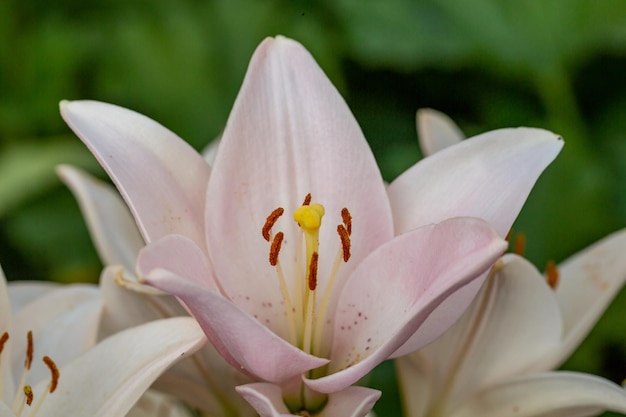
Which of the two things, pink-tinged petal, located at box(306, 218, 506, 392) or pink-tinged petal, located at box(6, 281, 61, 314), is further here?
pink-tinged petal, located at box(6, 281, 61, 314)

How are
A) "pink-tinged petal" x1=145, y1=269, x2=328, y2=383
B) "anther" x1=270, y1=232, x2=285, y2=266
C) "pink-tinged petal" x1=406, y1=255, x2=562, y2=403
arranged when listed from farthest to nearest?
1. "pink-tinged petal" x1=406, y1=255, x2=562, y2=403
2. "anther" x1=270, y1=232, x2=285, y2=266
3. "pink-tinged petal" x1=145, y1=269, x2=328, y2=383

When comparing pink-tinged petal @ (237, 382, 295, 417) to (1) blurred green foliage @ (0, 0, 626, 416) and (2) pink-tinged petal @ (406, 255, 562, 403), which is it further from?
(1) blurred green foliage @ (0, 0, 626, 416)

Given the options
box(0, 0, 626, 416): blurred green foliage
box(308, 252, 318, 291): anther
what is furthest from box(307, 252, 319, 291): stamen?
box(0, 0, 626, 416): blurred green foliage

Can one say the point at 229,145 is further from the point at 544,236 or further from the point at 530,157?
the point at 544,236

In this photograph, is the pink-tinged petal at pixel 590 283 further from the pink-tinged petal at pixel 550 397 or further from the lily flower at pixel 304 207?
the lily flower at pixel 304 207

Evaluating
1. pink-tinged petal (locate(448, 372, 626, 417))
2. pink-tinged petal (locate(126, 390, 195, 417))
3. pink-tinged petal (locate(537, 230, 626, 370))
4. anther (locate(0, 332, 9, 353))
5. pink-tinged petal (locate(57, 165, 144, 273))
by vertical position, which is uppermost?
pink-tinged petal (locate(57, 165, 144, 273))

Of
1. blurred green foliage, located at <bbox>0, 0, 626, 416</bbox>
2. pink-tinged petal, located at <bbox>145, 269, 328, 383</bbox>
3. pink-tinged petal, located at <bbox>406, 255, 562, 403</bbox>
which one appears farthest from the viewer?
blurred green foliage, located at <bbox>0, 0, 626, 416</bbox>

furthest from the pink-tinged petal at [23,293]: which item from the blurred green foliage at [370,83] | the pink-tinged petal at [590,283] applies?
the blurred green foliage at [370,83]

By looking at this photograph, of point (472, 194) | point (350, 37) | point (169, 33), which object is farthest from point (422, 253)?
point (169, 33)
